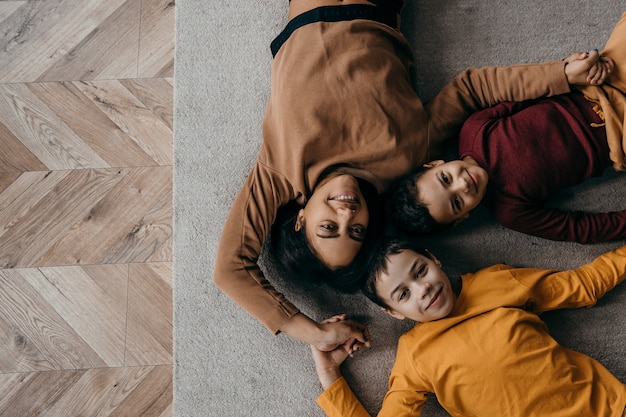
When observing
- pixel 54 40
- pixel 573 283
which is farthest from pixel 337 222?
pixel 54 40

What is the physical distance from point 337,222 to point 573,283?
0.48 m

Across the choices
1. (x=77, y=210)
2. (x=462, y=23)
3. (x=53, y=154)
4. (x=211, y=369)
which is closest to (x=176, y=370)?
(x=211, y=369)

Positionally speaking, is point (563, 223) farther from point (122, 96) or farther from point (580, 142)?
point (122, 96)

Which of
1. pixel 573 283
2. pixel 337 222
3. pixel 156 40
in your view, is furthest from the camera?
pixel 156 40

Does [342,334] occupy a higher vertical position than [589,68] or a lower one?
lower

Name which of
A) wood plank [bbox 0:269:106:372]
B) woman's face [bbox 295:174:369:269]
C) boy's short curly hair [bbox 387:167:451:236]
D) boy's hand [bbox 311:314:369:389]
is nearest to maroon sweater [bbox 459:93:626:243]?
boy's short curly hair [bbox 387:167:451:236]

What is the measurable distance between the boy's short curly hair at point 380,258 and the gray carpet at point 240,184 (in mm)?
117

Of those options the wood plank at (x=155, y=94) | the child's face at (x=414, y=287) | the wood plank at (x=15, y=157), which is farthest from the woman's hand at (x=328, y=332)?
the wood plank at (x=15, y=157)

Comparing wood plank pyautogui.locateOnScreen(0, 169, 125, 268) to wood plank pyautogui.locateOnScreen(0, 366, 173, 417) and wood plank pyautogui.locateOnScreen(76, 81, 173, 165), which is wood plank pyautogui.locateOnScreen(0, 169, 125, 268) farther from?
wood plank pyautogui.locateOnScreen(0, 366, 173, 417)

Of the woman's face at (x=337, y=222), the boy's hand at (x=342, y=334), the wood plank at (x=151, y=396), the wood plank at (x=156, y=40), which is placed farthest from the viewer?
the wood plank at (x=156, y=40)

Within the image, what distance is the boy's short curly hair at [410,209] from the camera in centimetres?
88

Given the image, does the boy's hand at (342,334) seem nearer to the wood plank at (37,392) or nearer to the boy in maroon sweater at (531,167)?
the boy in maroon sweater at (531,167)

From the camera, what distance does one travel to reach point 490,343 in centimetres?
84

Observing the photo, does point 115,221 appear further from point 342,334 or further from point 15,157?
point 342,334
